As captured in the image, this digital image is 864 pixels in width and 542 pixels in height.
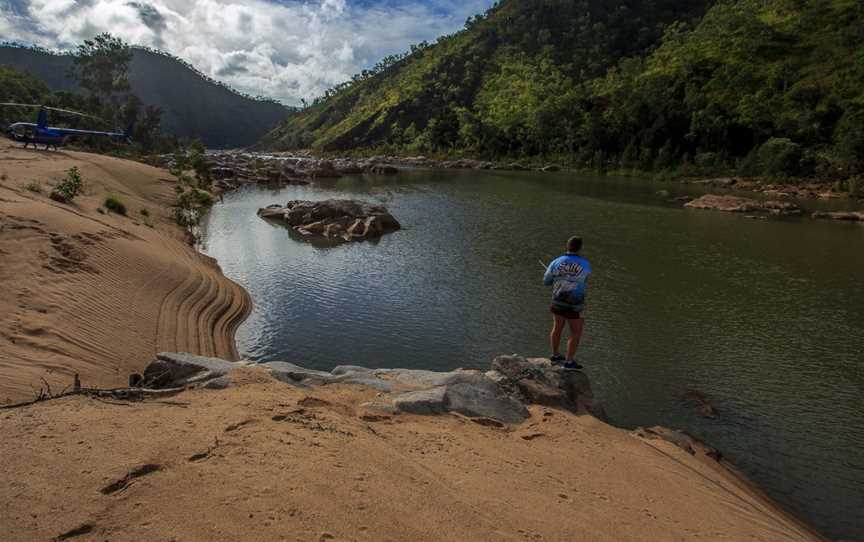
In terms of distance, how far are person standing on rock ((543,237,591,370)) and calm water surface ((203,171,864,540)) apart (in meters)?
2.02

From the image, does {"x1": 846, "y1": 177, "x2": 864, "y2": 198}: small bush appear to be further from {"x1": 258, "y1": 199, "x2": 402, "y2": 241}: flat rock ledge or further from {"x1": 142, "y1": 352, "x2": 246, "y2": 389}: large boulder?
{"x1": 142, "y1": 352, "x2": 246, "y2": 389}: large boulder

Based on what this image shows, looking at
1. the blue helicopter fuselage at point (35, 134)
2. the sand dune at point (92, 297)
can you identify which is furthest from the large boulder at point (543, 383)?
the blue helicopter fuselage at point (35, 134)

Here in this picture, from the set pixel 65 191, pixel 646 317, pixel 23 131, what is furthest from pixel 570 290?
pixel 23 131

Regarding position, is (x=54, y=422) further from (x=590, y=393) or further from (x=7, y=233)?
(x=7, y=233)

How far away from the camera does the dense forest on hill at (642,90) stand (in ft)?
220

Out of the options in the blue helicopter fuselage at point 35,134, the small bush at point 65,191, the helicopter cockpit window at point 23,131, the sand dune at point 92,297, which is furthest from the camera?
the blue helicopter fuselage at point 35,134

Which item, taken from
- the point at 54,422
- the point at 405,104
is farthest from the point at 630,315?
the point at 405,104

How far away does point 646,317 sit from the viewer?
17422mm

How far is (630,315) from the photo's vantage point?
57.6 ft

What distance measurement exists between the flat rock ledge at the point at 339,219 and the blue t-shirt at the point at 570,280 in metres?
20.3

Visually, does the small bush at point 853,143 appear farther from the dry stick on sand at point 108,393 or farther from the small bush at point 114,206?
the dry stick on sand at point 108,393

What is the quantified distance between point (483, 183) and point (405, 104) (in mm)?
78796

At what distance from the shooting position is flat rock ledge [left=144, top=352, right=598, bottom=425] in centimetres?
895

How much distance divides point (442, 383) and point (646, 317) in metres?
10.2
